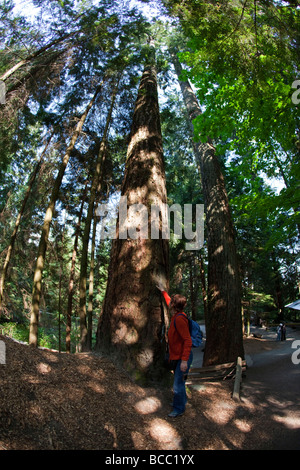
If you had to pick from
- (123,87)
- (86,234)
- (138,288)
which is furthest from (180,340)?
(123,87)

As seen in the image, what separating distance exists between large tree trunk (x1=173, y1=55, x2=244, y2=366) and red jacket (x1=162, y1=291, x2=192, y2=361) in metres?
4.06

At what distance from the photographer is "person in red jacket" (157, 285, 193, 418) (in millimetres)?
3961

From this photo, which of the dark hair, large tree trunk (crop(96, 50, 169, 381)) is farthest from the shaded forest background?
the dark hair

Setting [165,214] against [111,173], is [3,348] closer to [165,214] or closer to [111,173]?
[165,214]

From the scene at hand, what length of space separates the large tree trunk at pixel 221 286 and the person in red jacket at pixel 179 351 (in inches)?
157

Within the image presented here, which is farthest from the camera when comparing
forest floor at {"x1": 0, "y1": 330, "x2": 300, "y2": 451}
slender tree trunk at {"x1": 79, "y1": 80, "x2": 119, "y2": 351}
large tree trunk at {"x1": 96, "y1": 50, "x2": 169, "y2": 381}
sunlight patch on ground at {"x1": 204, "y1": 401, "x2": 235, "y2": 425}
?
slender tree trunk at {"x1": 79, "y1": 80, "x2": 119, "y2": 351}

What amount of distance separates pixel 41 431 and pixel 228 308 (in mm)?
6099

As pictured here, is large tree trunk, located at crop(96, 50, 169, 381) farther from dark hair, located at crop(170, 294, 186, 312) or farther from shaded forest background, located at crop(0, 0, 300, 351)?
shaded forest background, located at crop(0, 0, 300, 351)

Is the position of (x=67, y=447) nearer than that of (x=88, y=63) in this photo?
Yes

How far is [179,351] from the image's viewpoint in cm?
412

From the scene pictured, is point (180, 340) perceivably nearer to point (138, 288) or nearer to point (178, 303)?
point (178, 303)

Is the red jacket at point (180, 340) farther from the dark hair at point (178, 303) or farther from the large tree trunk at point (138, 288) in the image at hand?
the large tree trunk at point (138, 288)

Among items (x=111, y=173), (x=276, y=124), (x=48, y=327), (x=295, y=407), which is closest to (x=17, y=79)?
(x=111, y=173)

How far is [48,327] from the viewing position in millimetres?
31750
